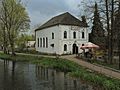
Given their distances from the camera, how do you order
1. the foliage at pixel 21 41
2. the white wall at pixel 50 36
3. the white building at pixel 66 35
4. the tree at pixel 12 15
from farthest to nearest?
the foliage at pixel 21 41 < the white wall at pixel 50 36 < the white building at pixel 66 35 < the tree at pixel 12 15

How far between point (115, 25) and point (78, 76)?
9806 mm

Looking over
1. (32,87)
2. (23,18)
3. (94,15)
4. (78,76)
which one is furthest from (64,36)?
(32,87)

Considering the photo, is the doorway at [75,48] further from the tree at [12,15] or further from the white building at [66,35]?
the tree at [12,15]

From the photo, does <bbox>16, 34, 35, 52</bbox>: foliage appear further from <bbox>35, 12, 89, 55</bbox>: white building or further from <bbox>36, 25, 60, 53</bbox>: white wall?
<bbox>35, 12, 89, 55</bbox>: white building

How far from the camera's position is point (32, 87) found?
869 inches

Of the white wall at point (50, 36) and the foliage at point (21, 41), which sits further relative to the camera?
the foliage at point (21, 41)

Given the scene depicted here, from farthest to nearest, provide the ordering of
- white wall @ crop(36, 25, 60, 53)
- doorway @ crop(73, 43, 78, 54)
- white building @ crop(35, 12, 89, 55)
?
doorway @ crop(73, 43, 78, 54), white wall @ crop(36, 25, 60, 53), white building @ crop(35, 12, 89, 55)

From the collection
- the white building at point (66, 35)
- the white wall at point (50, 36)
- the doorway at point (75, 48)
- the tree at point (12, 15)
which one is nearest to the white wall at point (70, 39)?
the white building at point (66, 35)

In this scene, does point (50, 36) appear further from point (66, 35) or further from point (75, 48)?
point (75, 48)

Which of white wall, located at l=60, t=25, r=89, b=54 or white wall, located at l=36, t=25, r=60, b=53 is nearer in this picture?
white wall, located at l=60, t=25, r=89, b=54

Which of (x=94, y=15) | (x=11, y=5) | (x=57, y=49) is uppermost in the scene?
(x=11, y=5)

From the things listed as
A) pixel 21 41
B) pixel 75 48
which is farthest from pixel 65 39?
pixel 21 41

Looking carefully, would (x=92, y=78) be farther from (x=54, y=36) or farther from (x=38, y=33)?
(x=38, y=33)

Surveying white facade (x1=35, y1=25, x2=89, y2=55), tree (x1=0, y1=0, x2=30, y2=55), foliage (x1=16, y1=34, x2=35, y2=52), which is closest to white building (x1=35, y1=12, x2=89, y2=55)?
white facade (x1=35, y1=25, x2=89, y2=55)
